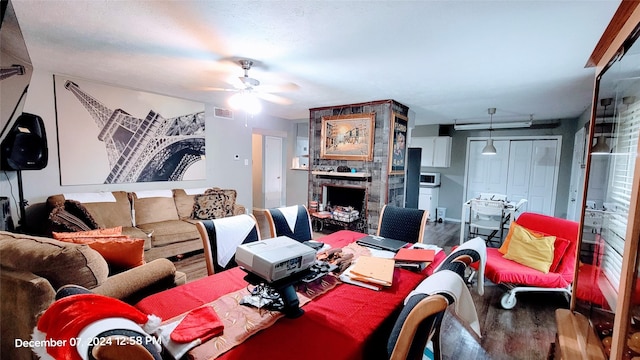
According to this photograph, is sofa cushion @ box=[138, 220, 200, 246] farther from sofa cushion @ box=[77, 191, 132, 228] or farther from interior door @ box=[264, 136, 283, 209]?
interior door @ box=[264, 136, 283, 209]

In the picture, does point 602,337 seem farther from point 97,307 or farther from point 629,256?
point 97,307

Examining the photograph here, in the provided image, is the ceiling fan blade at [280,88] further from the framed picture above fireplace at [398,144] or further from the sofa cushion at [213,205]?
the sofa cushion at [213,205]

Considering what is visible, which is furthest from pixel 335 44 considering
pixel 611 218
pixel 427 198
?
pixel 427 198

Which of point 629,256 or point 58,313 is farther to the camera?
point 629,256

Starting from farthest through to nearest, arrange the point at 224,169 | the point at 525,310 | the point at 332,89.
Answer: the point at 224,169 < the point at 332,89 < the point at 525,310

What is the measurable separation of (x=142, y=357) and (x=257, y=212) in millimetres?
6062

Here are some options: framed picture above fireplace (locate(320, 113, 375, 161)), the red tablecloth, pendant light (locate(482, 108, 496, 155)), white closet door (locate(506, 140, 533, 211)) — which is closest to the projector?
the red tablecloth

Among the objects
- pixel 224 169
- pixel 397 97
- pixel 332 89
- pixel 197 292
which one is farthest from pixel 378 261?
pixel 224 169

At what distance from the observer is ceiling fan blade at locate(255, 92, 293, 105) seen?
3689mm

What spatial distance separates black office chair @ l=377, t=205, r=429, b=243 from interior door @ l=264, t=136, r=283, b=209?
4.48 meters

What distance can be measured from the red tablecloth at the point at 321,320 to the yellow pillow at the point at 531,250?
78.2 inches

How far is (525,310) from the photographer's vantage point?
249 cm

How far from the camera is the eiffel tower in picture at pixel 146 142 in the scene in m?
3.43

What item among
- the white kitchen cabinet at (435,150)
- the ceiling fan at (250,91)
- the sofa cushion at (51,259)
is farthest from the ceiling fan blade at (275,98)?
the white kitchen cabinet at (435,150)
